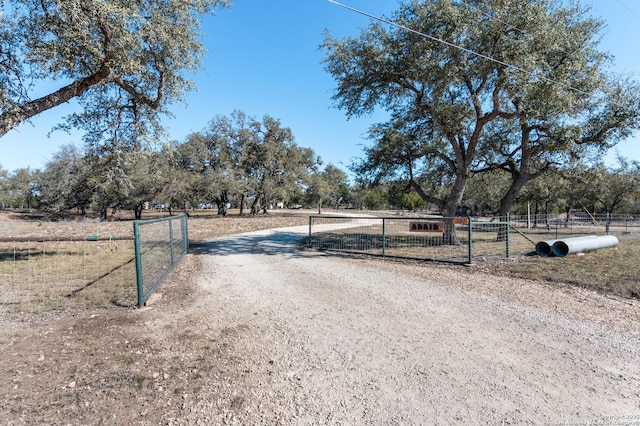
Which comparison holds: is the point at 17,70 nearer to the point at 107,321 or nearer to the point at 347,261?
the point at 107,321

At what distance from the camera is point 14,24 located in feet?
22.3

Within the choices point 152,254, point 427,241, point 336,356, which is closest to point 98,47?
point 152,254

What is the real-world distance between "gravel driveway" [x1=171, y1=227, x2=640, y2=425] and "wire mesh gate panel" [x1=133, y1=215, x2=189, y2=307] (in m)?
0.98

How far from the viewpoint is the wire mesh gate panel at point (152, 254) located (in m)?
5.12

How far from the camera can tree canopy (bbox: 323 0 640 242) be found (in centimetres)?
936

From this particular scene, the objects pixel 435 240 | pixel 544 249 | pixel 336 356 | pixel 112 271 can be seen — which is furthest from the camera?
pixel 435 240

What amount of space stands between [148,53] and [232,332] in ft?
27.2

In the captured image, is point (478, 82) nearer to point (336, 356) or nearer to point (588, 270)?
point (588, 270)

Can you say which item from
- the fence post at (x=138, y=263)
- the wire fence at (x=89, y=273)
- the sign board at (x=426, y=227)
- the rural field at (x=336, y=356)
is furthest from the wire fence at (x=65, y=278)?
the sign board at (x=426, y=227)

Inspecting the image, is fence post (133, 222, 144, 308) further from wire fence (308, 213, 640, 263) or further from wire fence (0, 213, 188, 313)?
wire fence (308, 213, 640, 263)

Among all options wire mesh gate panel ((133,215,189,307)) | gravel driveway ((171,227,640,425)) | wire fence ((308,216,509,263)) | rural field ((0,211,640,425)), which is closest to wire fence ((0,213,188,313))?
wire mesh gate panel ((133,215,189,307))

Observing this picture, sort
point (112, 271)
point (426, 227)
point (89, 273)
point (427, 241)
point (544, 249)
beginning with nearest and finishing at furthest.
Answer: point (112, 271) < point (89, 273) < point (544, 249) < point (426, 227) < point (427, 241)

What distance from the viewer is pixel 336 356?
3.50 meters

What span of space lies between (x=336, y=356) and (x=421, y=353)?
38.3 inches
